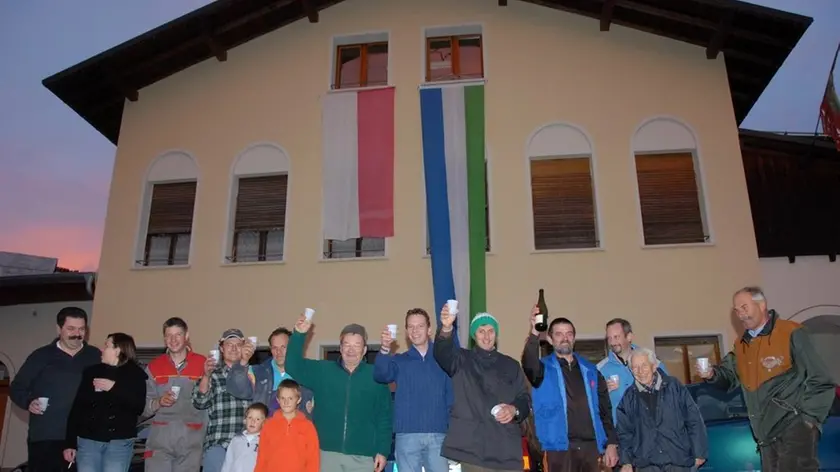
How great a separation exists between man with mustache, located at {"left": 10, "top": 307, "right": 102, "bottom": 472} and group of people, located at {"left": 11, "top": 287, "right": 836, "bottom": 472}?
16 mm

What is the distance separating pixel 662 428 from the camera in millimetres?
4969

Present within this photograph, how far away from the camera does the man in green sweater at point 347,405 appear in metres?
5.23

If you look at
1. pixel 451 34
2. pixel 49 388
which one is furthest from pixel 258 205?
pixel 49 388

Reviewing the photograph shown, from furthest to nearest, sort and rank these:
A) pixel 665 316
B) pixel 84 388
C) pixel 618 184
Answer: pixel 618 184 < pixel 665 316 < pixel 84 388

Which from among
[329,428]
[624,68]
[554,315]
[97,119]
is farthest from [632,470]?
[97,119]

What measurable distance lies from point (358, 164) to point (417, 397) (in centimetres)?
693

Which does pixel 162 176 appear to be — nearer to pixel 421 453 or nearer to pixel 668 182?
pixel 421 453

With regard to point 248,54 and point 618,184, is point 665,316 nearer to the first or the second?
point 618,184

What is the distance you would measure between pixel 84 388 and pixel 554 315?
7.15 metres

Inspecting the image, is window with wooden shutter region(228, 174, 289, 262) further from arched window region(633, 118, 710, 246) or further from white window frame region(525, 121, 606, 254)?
arched window region(633, 118, 710, 246)

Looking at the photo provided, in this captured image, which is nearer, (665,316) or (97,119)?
(665,316)

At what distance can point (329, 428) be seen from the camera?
532 cm

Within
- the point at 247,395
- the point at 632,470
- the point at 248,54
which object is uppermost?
the point at 248,54

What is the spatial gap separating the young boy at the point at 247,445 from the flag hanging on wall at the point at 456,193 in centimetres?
507
